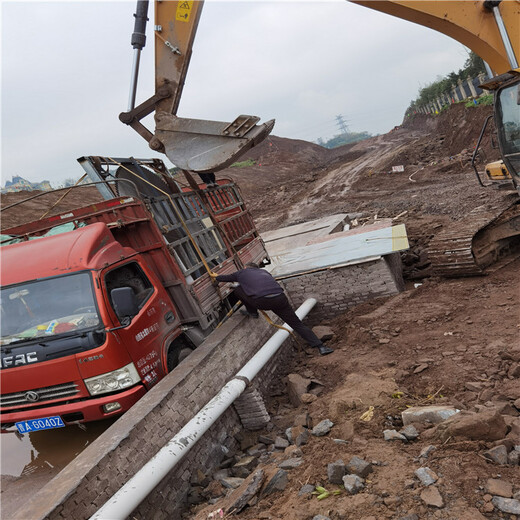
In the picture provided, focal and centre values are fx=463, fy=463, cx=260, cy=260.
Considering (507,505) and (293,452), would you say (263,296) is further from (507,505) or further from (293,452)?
(507,505)

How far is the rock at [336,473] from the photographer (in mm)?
3254

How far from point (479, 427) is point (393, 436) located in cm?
66

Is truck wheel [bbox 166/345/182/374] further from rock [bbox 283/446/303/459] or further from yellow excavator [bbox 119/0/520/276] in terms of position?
yellow excavator [bbox 119/0/520/276]

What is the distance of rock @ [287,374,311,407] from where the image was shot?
212 inches

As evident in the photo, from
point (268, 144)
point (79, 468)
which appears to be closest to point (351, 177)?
point (79, 468)

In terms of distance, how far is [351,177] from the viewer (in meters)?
23.5

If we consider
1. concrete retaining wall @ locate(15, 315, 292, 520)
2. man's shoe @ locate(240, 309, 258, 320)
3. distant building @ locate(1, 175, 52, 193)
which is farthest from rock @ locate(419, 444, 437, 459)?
distant building @ locate(1, 175, 52, 193)

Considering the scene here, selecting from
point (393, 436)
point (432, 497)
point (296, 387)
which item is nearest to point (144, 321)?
point (296, 387)

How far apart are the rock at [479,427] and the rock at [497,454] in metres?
0.17

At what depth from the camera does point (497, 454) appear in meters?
3.04

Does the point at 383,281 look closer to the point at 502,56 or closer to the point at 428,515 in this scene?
the point at 502,56

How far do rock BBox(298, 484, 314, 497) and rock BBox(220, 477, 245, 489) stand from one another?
0.95 metres

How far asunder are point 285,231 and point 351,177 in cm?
1107

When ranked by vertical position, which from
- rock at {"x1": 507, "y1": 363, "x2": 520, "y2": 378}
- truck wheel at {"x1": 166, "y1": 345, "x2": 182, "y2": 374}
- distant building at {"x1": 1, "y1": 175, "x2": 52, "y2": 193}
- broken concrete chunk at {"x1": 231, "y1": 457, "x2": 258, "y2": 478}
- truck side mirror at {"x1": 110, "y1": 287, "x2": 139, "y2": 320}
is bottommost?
rock at {"x1": 507, "y1": 363, "x2": 520, "y2": 378}
